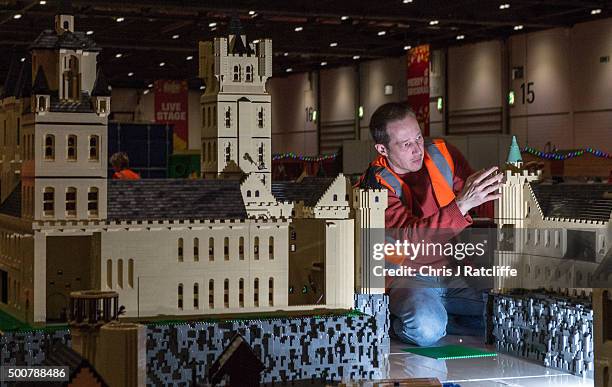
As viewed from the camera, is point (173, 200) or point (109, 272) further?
point (173, 200)

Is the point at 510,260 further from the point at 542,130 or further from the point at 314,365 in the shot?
the point at 542,130

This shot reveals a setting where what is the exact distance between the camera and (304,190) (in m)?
13.6

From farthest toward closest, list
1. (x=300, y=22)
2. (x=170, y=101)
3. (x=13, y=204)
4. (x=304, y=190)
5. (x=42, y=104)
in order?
1. (x=170, y=101)
2. (x=300, y=22)
3. (x=304, y=190)
4. (x=13, y=204)
5. (x=42, y=104)

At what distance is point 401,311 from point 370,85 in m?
26.3

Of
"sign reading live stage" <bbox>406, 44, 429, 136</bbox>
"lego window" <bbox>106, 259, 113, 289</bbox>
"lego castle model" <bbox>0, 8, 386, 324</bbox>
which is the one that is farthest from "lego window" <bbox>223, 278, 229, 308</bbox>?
"sign reading live stage" <bbox>406, 44, 429, 136</bbox>

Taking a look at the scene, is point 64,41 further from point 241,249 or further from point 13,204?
point 241,249

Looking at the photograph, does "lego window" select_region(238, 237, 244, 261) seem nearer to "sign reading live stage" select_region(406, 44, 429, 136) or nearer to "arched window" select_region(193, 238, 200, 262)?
"arched window" select_region(193, 238, 200, 262)

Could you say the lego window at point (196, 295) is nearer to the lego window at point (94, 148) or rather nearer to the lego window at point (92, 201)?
the lego window at point (92, 201)

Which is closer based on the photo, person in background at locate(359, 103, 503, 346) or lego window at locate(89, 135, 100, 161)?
lego window at locate(89, 135, 100, 161)

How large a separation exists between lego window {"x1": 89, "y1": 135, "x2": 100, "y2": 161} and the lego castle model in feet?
0.04

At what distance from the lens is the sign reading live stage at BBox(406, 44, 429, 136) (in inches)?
1044

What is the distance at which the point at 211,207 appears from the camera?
12086 millimetres

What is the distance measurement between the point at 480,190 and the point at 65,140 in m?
5.86

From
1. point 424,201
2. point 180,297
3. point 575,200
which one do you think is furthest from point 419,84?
point 180,297
